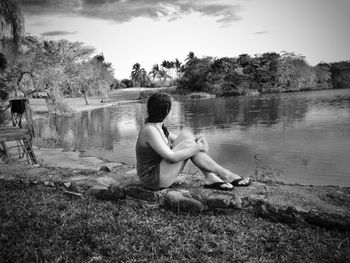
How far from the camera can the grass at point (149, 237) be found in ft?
7.68

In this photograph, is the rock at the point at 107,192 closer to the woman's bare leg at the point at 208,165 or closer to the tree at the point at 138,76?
the woman's bare leg at the point at 208,165

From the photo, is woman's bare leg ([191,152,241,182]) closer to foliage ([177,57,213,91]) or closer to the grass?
the grass

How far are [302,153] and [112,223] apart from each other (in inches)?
365

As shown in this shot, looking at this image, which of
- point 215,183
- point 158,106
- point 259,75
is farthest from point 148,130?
point 259,75

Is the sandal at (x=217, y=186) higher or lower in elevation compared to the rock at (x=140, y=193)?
Result: higher

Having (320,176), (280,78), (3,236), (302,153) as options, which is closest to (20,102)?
(3,236)

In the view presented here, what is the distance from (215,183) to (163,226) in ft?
2.46

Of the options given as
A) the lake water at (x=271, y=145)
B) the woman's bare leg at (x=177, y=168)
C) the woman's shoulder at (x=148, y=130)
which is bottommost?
the lake water at (x=271, y=145)

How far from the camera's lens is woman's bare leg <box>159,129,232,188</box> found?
10.1ft

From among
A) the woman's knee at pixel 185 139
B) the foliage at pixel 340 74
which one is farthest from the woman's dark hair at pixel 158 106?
the foliage at pixel 340 74

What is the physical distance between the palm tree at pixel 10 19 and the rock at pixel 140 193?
1041 cm

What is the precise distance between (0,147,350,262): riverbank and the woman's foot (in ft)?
0.26

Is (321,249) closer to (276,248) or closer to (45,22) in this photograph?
(276,248)

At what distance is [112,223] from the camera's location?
2895 mm
